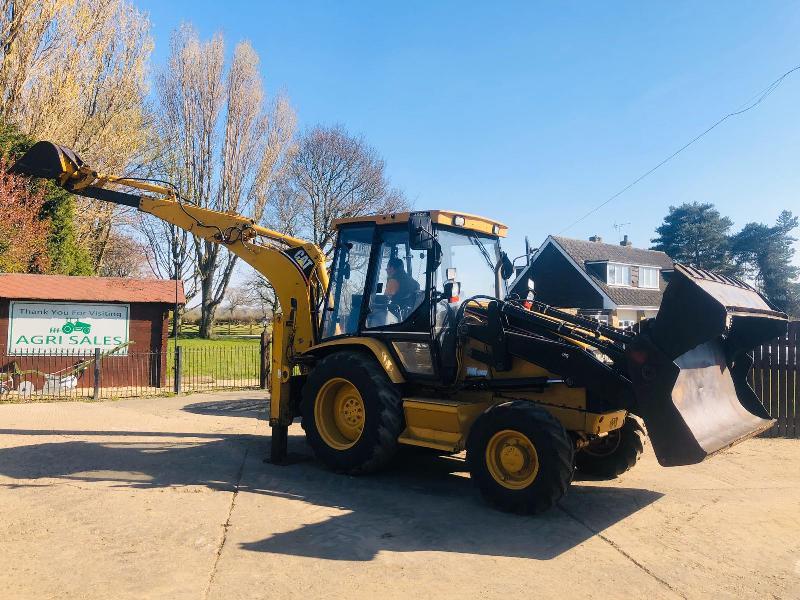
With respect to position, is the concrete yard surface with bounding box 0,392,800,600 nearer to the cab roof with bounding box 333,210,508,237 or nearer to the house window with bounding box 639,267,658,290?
the cab roof with bounding box 333,210,508,237

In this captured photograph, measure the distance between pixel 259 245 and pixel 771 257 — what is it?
49.2 meters

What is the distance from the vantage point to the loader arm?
778 cm

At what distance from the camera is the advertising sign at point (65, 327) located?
1475 cm

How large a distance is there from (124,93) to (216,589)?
24300mm

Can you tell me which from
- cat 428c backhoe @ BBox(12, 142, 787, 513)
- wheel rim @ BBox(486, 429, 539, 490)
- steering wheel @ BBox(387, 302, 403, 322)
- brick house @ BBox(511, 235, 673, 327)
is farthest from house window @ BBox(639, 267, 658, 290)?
wheel rim @ BBox(486, 429, 539, 490)

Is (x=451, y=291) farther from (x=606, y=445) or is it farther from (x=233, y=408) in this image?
(x=233, y=408)

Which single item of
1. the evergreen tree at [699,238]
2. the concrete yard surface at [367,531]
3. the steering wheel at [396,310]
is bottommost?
the concrete yard surface at [367,531]

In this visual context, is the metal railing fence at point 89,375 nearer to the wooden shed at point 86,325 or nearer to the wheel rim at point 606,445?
the wooden shed at point 86,325

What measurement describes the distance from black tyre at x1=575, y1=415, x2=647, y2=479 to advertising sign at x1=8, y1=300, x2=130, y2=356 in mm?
11948

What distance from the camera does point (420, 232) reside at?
250 inches

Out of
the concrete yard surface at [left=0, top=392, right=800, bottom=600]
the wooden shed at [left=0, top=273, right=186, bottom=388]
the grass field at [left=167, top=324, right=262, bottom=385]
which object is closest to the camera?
the concrete yard surface at [left=0, top=392, right=800, bottom=600]

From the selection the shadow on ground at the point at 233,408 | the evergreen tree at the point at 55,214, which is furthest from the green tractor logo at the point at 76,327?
the evergreen tree at the point at 55,214

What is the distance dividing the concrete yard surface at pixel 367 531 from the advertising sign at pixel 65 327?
292 inches

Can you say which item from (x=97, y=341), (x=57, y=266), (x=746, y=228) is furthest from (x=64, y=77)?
(x=746, y=228)
